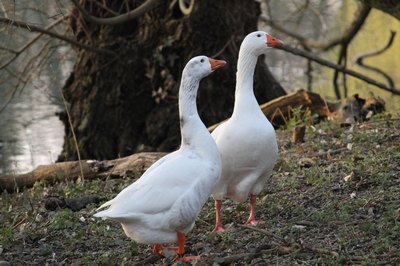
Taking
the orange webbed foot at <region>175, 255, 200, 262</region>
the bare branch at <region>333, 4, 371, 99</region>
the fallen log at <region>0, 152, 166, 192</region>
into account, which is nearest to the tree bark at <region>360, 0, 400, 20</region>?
the fallen log at <region>0, 152, 166, 192</region>

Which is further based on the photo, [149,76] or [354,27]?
[354,27]

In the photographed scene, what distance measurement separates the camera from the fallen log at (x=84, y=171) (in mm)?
8609

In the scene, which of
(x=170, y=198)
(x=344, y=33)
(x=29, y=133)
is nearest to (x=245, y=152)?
(x=170, y=198)

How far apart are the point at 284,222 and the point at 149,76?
19.1ft

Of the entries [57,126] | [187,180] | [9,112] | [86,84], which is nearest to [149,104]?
[86,84]

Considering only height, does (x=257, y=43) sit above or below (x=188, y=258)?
above

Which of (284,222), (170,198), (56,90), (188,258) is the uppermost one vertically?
(170,198)

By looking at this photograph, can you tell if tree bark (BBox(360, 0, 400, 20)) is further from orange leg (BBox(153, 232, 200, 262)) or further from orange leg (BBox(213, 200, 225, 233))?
orange leg (BBox(153, 232, 200, 262))

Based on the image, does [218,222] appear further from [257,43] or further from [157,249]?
[257,43]

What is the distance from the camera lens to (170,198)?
531 centimetres

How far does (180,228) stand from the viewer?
5379 mm

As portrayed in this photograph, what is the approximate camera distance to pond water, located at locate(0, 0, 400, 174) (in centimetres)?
1280

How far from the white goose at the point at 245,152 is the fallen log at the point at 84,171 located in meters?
2.34

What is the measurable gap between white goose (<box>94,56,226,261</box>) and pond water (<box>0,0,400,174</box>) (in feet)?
20.0
